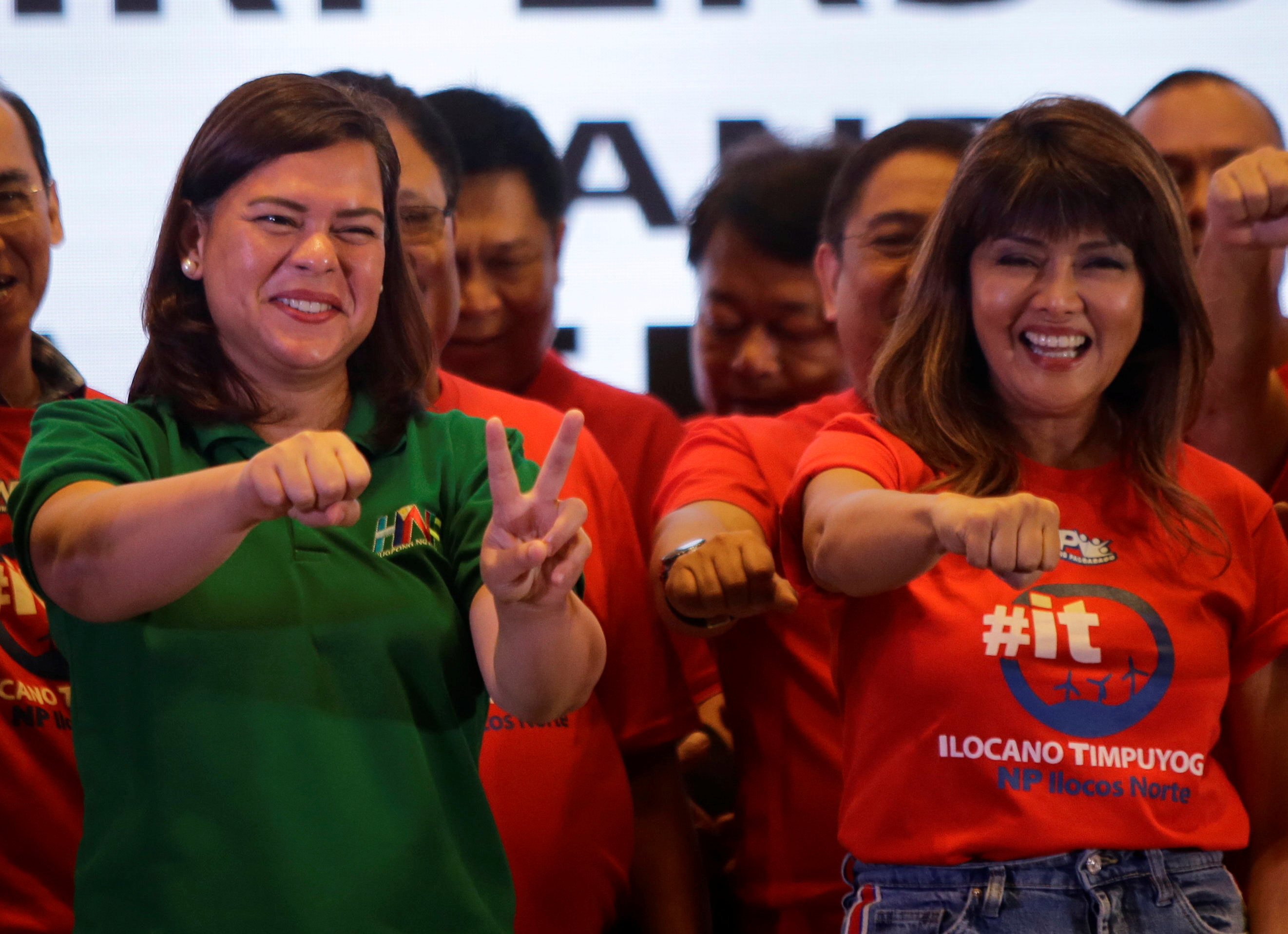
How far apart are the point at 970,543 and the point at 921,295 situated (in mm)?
526

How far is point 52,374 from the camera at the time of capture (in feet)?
7.01

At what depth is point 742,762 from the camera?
6.75ft

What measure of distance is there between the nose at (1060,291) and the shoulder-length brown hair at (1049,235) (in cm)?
5

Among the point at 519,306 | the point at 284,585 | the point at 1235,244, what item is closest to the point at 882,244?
the point at 1235,244

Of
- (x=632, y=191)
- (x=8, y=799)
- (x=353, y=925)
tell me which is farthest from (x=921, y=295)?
(x=632, y=191)

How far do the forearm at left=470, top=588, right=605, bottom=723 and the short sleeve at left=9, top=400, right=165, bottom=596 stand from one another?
0.36m

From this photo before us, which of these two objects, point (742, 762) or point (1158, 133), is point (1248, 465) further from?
point (742, 762)

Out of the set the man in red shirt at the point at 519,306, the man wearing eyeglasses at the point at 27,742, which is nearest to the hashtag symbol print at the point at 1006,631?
the man in red shirt at the point at 519,306

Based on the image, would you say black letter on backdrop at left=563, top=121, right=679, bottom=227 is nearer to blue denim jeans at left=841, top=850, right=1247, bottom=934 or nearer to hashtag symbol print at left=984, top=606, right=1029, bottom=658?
hashtag symbol print at left=984, top=606, right=1029, bottom=658

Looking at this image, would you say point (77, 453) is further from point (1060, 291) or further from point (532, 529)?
point (1060, 291)

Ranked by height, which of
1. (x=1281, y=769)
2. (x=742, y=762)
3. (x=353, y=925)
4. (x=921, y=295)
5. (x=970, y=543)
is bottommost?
(x=742, y=762)

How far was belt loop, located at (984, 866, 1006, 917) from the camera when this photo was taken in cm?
144

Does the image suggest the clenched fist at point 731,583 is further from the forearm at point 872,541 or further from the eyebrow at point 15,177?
the eyebrow at point 15,177

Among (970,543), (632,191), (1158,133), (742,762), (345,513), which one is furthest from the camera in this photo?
(632,191)
